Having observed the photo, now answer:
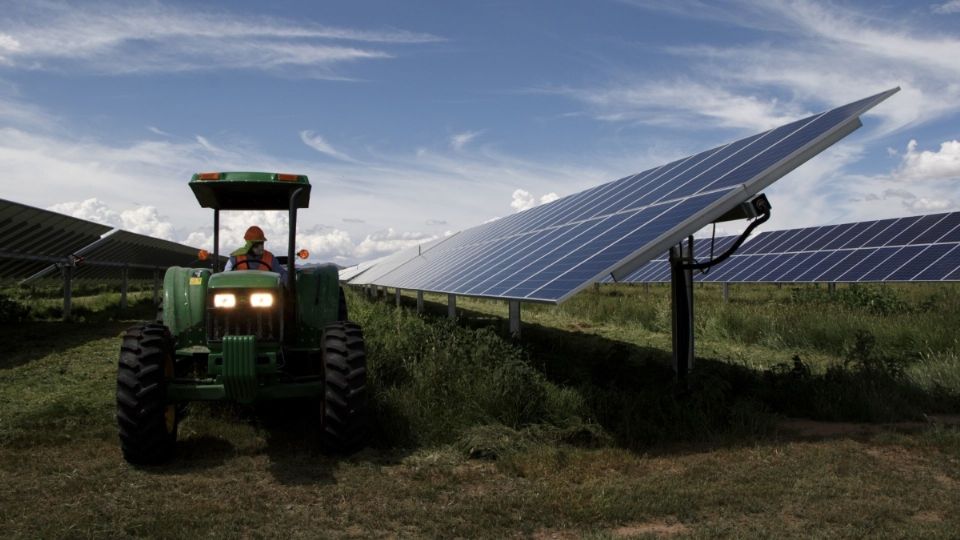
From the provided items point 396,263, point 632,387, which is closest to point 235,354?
point 632,387

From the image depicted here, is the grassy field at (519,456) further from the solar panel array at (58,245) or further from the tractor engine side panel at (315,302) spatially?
the solar panel array at (58,245)

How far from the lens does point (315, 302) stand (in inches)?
308

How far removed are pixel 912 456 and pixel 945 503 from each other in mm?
1406

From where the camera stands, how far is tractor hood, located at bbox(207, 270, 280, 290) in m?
6.64

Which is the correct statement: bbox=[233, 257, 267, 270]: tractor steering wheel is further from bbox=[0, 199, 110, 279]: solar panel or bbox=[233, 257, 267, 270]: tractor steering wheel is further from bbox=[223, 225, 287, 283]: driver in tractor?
bbox=[0, 199, 110, 279]: solar panel

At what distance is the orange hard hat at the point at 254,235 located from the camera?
7.66 m

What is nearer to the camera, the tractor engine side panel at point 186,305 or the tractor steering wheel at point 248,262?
the tractor engine side panel at point 186,305

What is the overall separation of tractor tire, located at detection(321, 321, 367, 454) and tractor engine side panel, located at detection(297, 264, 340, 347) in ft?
3.13

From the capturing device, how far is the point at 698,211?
7895 mm

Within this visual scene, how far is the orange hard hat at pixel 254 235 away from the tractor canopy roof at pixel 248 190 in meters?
0.51

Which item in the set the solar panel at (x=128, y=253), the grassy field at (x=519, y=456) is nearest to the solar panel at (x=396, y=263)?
the solar panel at (x=128, y=253)

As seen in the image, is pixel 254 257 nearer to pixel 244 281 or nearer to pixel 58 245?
pixel 244 281

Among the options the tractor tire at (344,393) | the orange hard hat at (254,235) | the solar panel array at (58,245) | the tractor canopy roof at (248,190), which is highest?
the solar panel array at (58,245)

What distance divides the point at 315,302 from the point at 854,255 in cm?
2206
